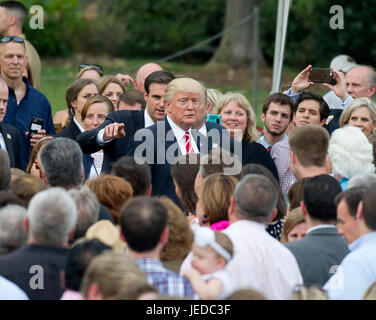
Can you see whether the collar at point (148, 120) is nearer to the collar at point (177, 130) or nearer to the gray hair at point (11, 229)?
the collar at point (177, 130)

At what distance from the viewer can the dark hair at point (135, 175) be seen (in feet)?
16.8

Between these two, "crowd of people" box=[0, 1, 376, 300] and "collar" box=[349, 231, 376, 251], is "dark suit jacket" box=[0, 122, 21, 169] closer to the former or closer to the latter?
"crowd of people" box=[0, 1, 376, 300]

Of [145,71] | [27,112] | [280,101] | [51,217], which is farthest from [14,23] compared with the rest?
[51,217]

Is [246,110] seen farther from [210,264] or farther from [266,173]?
[210,264]

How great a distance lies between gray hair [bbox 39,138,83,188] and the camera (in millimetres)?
5008

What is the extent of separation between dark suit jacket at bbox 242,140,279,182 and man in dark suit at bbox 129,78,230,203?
0.28 meters

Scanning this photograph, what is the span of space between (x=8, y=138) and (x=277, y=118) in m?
2.41

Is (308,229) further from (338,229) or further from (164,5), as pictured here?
(164,5)

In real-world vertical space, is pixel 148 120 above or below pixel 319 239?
above

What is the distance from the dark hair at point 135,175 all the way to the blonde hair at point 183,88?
1286mm

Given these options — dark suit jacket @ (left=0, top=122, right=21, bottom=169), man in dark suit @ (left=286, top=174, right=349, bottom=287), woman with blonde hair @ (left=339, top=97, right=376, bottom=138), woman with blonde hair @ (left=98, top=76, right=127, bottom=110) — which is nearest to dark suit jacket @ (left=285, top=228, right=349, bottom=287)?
man in dark suit @ (left=286, top=174, right=349, bottom=287)


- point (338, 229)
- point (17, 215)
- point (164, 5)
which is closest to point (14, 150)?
point (17, 215)

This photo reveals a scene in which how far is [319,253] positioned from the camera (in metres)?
4.50

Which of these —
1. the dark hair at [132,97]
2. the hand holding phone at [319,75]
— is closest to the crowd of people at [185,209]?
the dark hair at [132,97]
